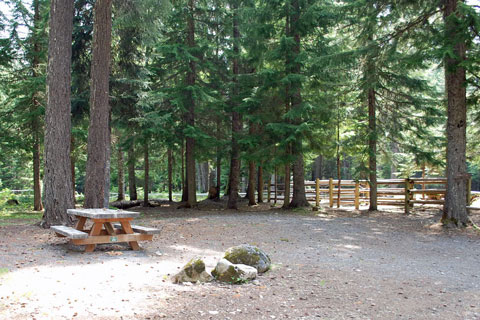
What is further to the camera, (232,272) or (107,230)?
(107,230)

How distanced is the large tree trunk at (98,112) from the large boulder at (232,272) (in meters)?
6.50

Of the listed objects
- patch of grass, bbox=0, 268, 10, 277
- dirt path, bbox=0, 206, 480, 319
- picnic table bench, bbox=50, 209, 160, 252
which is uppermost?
picnic table bench, bbox=50, 209, 160, 252

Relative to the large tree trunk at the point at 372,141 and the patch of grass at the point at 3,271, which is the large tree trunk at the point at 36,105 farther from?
the large tree trunk at the point at 372,141

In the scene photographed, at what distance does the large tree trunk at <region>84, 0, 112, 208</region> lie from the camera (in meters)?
10.9

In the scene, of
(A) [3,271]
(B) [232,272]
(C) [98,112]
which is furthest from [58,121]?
(B) [232,272]

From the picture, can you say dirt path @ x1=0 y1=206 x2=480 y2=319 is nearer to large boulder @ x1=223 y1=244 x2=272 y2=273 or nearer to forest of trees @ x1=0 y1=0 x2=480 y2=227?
large boulder @ x1=223 y1=244 x2=272 y2=273

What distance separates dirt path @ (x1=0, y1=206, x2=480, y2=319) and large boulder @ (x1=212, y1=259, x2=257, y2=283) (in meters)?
0.17

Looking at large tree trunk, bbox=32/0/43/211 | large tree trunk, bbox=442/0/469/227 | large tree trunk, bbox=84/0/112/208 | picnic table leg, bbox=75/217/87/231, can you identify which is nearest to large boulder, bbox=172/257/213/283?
picnic table leg, bbox=75/217/87/231

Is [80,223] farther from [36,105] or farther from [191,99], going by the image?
[36,105]

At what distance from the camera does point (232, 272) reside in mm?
5461

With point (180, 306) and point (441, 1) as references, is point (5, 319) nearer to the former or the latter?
point (180, 306)

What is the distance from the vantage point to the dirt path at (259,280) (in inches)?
168

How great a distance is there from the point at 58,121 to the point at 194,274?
673 centimetres

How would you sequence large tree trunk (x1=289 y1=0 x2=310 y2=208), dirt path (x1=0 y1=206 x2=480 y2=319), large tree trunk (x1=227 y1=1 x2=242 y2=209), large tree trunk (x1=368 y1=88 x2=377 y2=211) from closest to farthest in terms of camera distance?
dirt path (x1=0 y1=206 x2=480 y2=319) → large tree trunk (x1=289 y1=0 x2=310 y2=208) → large tree trunk (x1=368 y1=88 x2=377 y2=211) → large tree trunk (x1=227 y1=1 x2=242 y2=209)
